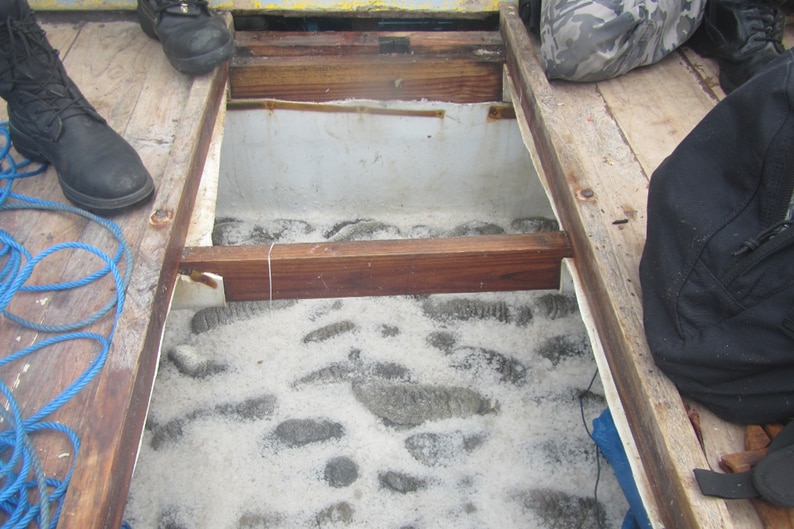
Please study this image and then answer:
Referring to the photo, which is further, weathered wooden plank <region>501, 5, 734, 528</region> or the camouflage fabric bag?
the camouflage fabric bag

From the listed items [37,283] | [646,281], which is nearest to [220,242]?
[37,283]

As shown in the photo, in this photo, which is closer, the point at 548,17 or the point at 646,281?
the point at 646,281

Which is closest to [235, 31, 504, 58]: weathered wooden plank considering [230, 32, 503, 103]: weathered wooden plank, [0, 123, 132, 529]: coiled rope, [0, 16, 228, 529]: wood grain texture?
[230, 32, 503, 103]: weathered wooden plank

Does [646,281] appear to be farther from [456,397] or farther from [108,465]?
[108,465]

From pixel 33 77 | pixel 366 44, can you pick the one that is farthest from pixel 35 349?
pixel 366 44

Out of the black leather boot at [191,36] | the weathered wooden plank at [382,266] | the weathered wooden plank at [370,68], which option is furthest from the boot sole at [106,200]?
the weathered wooden plank at [370,68]

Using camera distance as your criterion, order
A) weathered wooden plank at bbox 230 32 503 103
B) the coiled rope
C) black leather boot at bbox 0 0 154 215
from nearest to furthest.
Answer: the coiled rope < black leather boot at bbox 0 0 154 215 < weathered wooden plank at bbox 230 32 503 103

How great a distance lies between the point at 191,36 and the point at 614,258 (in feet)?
4.45

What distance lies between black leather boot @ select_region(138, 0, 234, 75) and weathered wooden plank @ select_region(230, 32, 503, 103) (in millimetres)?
247

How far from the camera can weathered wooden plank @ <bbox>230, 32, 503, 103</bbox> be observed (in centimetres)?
224

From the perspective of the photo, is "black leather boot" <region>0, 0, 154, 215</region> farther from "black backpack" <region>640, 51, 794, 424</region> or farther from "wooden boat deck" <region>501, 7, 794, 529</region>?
"black backpack" <region>640, 51, 794, 424</region>

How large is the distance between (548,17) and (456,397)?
44.6 inches

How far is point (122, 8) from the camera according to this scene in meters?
2.41

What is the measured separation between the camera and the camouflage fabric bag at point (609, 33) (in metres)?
1.85
